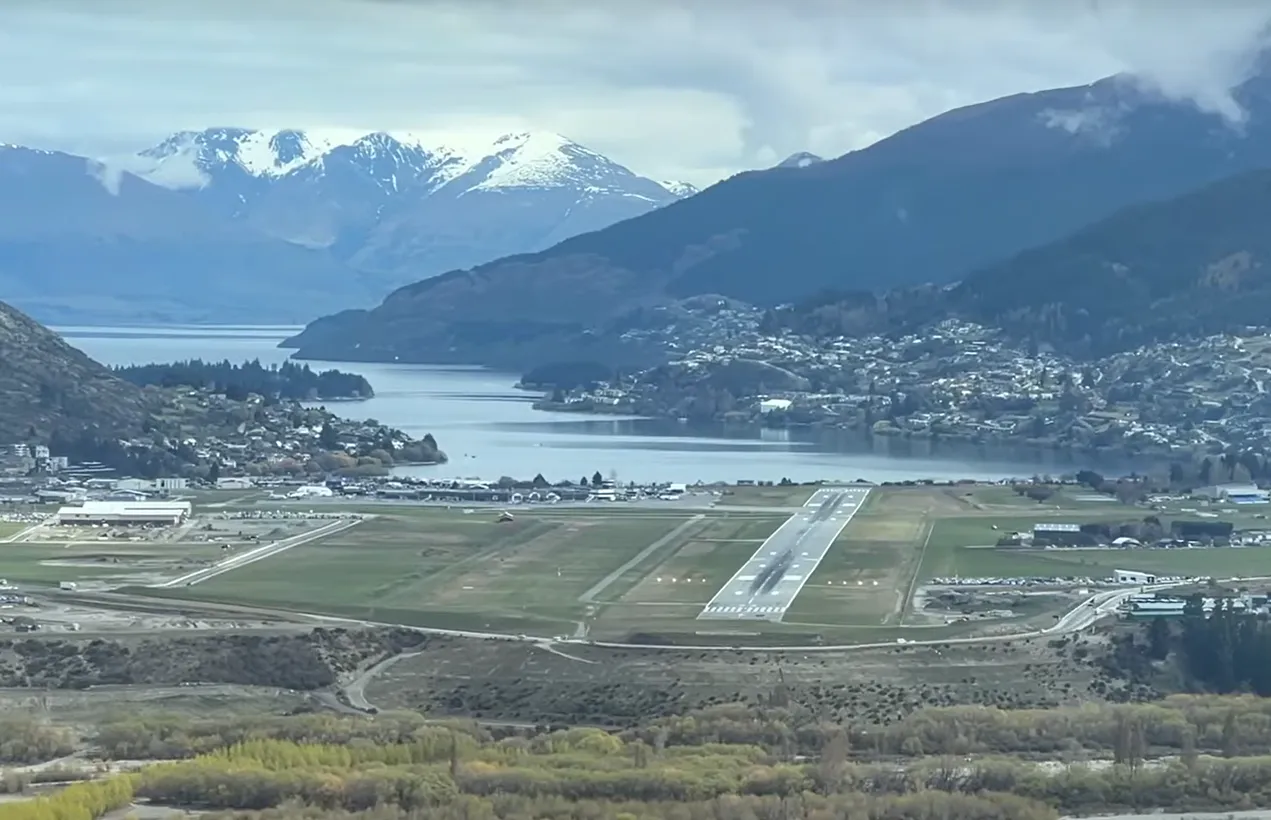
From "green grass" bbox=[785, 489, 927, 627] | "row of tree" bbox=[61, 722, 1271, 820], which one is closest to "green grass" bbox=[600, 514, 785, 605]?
"green grass" bbox=[785, 489, 927, 627]

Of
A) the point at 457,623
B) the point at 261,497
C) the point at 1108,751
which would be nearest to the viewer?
the point at 1108,751

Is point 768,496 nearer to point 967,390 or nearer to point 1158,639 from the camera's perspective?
point 1158,639

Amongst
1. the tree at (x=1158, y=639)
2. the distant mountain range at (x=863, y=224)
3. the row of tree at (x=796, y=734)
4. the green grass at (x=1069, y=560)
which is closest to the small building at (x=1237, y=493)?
the green grass at (x=1069, y=560)

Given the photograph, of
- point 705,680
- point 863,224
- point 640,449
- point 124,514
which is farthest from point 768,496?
point 863,224

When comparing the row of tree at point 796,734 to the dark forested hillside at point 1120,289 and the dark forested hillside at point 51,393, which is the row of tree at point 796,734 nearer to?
the dark forested hillside at point 51,393

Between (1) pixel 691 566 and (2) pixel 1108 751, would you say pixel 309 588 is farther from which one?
(2) pixel 1108 751

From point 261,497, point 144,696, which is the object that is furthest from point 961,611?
point 261,497
